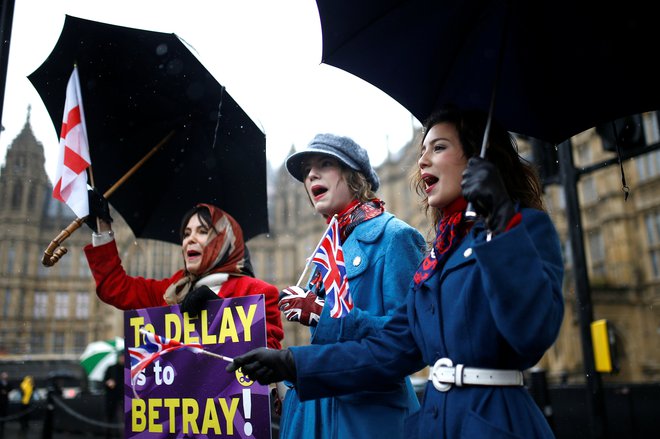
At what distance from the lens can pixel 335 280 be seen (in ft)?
7.35

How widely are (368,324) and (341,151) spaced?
99cm

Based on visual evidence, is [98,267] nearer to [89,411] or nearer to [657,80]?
[657,80]

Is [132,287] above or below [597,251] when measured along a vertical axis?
below

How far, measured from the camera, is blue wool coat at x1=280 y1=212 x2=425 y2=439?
227 centimetres

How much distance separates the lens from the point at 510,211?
5.29 ft

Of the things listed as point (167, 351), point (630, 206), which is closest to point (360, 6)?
point (167, 351)

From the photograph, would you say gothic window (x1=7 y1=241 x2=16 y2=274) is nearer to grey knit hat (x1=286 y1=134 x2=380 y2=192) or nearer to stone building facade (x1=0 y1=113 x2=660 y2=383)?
stone building facade (x1=0 y1=113 x2=660 y2=383)

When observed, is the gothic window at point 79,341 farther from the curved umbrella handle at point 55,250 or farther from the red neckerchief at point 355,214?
the red neckerchief at point 355,214

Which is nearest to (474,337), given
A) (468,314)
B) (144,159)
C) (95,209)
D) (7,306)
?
(468,314)

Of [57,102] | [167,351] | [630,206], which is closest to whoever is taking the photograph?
[167,351]

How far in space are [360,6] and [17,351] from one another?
45.3m

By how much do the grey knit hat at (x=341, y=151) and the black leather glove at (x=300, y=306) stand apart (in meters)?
0.85

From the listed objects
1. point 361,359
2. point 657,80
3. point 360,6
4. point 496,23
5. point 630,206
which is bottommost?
point 361,359

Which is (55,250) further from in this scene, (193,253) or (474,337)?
(474,337)
